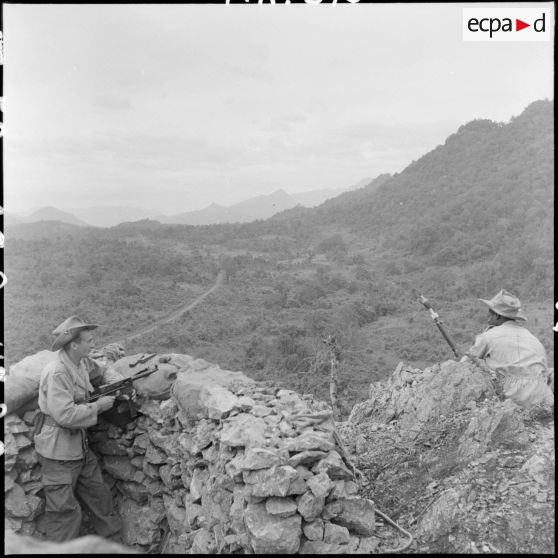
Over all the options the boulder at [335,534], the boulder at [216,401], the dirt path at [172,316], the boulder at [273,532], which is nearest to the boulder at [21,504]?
the boulder at [216,401]

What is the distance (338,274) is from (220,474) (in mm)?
24784

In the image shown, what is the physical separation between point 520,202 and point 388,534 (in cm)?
3141

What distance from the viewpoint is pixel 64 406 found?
4078 mm

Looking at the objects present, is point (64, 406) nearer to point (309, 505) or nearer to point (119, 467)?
point (119, 467)

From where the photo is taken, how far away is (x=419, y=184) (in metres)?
45.8

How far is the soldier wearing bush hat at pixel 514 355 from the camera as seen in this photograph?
4199mm

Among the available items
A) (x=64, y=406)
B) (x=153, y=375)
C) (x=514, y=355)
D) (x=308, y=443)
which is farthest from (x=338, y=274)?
(x=308, y=443)

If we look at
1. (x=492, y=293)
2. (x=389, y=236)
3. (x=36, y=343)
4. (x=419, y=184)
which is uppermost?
(x=419, y=184)

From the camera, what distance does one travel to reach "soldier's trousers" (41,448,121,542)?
4.24 metres

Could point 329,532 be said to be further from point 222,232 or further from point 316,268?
point 222,232

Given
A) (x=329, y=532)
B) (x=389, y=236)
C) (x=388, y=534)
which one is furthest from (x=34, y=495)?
(x=389, y=236)

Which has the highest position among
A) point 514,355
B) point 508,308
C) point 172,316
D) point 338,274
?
point 338,274

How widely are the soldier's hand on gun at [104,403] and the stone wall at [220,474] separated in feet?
1.76

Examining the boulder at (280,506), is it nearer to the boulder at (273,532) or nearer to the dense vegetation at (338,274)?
the boulder at (273,532)
